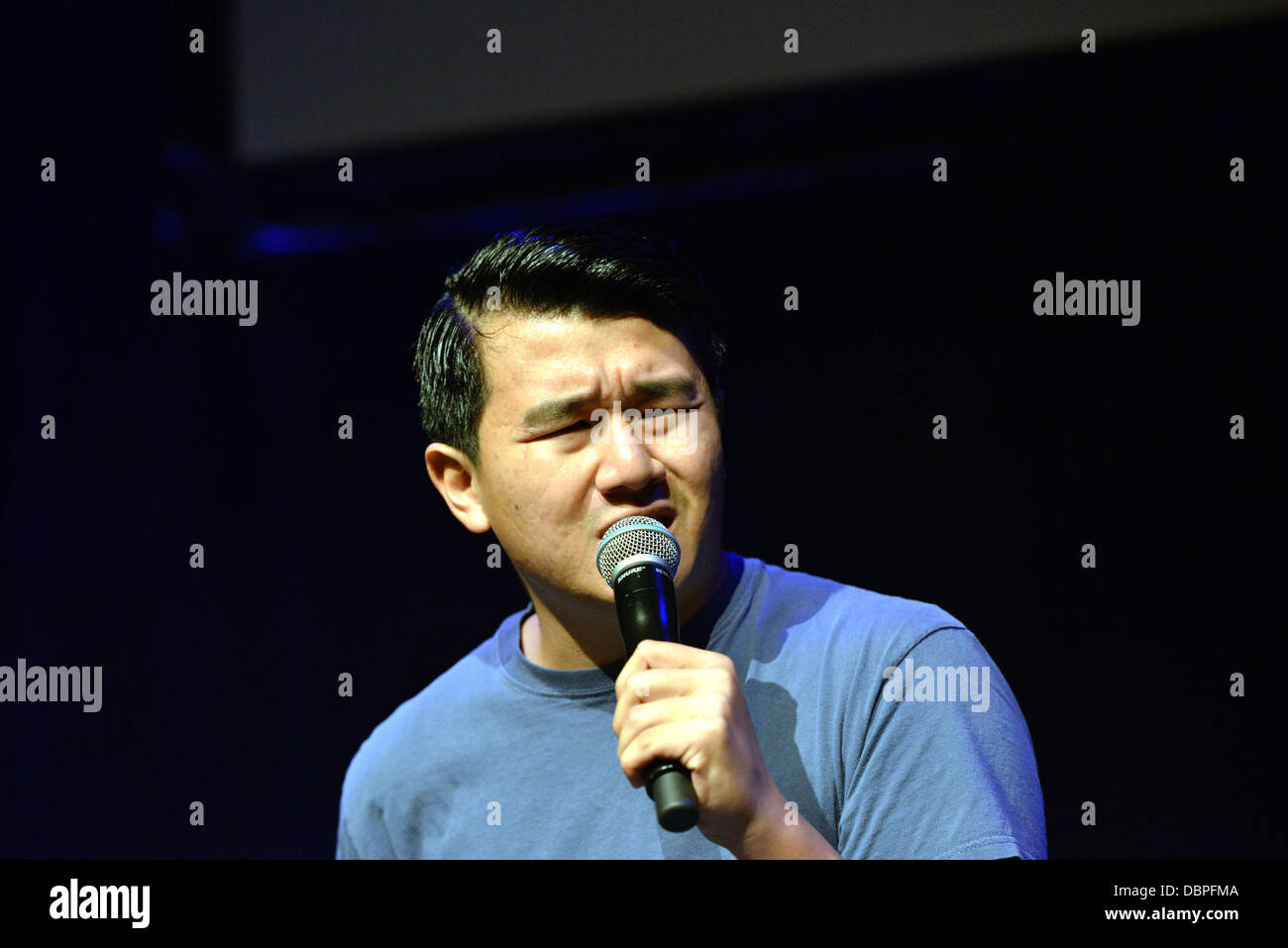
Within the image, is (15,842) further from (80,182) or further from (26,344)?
(80,182)

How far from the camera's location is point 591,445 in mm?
1562

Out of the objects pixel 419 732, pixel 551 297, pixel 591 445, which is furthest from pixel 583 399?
pixel 419 732

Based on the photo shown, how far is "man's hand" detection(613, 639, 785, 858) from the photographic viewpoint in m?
1.13

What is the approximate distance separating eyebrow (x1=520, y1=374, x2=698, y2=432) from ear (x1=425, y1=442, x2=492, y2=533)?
0.18 m

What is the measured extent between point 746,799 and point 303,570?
60.5 inches

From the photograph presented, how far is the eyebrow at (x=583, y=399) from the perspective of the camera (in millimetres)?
1567

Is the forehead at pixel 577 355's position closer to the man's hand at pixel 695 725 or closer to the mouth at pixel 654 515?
the mouth at pixel 654 515

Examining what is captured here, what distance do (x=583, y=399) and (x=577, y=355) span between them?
7cm

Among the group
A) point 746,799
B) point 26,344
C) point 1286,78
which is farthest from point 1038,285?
point 26,344
